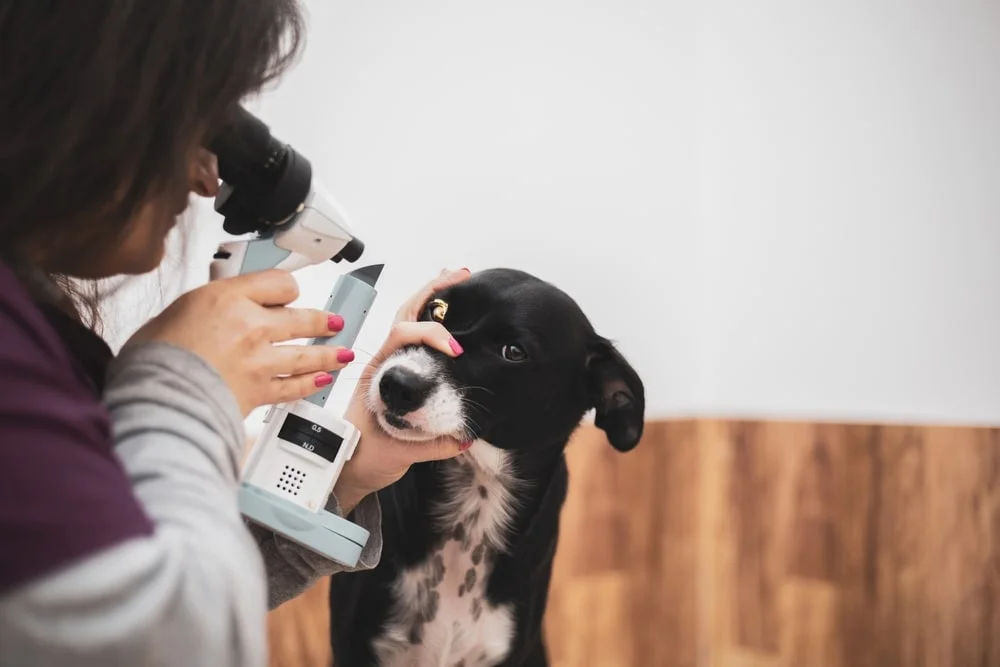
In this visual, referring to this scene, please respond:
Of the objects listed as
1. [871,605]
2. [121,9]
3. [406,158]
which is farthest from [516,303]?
[871,605]

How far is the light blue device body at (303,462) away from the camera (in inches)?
32.1

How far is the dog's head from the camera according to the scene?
1.07 meters

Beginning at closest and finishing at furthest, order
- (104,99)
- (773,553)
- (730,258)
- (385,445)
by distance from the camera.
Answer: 1. (104,99)
2. (385,445)
3. (773,553)
4. (730,258)

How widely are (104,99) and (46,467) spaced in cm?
26

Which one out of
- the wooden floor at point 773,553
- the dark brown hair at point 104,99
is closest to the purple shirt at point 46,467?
the dark brown hair at point 104,99

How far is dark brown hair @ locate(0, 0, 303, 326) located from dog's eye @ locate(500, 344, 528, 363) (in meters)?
0.61

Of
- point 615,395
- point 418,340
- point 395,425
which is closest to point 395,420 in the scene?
Answer: point 395,425

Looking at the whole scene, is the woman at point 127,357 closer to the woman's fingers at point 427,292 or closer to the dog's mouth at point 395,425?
the dog's mouth at point 395,425

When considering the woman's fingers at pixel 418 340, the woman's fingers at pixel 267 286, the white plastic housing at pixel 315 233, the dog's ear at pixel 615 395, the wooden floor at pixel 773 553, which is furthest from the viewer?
the wooden floor at pixel 773 553

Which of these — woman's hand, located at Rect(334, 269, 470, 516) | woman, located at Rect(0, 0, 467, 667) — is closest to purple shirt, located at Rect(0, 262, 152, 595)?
woman, located at Rect(0, 0, 467, 667)

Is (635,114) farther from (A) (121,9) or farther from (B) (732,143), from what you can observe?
(A) (121,9)

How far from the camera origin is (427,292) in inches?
47.7

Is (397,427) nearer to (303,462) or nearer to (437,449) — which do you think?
(437,449)

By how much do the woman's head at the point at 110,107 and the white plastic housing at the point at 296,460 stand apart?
247 mm
